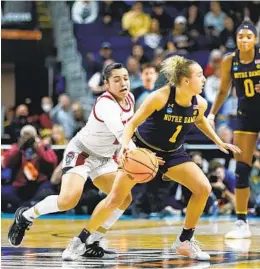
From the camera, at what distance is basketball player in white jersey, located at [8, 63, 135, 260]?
7.40m

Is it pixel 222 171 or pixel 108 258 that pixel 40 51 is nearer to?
pixel 222 171

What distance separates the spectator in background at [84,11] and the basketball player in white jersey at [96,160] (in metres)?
10.5

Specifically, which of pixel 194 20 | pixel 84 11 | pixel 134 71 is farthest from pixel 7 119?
pixel 194 20

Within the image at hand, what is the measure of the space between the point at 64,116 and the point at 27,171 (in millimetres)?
2678

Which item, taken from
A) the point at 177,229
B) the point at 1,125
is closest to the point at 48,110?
the point at 1,125

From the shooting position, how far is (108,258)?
24.5ft

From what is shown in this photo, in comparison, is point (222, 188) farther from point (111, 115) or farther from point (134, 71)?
point (111, 115)

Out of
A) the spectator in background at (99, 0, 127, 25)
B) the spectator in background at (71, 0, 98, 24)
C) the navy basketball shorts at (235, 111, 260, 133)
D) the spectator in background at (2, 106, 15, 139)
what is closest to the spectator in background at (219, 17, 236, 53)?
the spectator in background at (99, 0, 127, 25)

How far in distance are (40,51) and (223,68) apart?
1018cm

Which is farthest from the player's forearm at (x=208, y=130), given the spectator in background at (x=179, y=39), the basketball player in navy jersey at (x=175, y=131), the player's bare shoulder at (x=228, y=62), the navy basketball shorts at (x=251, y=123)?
the spectator in background at (x=179, y=39)

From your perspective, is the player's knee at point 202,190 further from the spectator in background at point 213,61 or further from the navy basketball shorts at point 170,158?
the spectator in background at point 213,61

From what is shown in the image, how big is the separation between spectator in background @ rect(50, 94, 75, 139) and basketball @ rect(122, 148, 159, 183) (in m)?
7.83

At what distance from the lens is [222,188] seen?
12508 mm

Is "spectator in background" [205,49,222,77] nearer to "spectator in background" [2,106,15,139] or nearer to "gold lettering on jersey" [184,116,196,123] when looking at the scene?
"spectator in background" [2,106,15,139]
